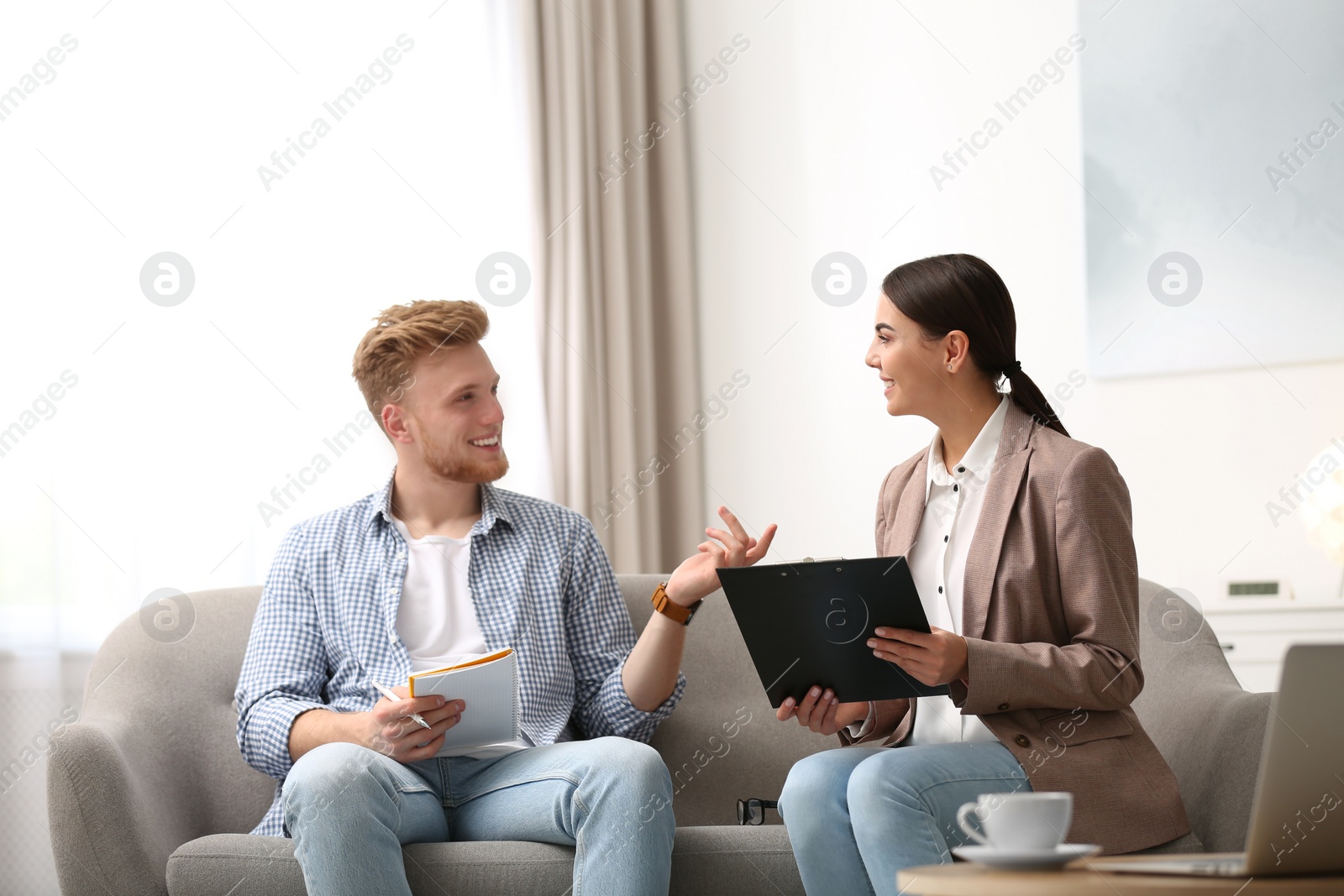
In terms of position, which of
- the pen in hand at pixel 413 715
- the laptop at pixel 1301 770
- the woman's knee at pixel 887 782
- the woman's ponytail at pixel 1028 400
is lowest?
the woman's knee at pixel 887 782

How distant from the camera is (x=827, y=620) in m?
1.50

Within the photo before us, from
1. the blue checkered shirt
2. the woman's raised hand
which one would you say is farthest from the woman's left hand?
the blue checkered shirt

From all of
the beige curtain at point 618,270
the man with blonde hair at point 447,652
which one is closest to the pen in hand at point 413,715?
the man with blonde hair at point 447,652

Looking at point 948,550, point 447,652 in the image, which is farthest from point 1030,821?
point 447,652

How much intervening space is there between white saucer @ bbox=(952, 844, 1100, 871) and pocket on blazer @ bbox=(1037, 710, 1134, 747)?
0.60 meters

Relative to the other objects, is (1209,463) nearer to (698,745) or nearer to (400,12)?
(698,745)

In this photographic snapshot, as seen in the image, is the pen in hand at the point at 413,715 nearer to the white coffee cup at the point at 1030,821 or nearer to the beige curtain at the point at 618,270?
the white coffee cup at the point at 1030,821

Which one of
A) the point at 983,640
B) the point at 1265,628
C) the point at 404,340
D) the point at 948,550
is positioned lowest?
the point at 1265,628

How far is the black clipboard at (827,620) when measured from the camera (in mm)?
1427

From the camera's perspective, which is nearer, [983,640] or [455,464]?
Answer: [983,640]

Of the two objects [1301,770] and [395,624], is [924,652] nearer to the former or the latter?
[1301,770]

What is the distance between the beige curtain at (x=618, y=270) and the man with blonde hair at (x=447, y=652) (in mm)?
962

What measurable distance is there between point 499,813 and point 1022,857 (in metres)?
1.01

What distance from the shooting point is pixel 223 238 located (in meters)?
2.56
